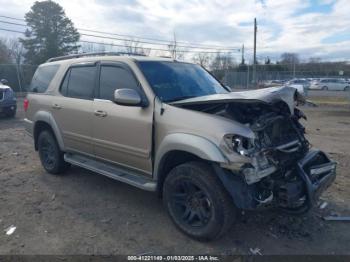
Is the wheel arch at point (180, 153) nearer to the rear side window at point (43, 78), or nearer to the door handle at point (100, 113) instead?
the door handle at point (100, 113)

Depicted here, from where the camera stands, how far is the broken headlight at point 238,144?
11.2 ft

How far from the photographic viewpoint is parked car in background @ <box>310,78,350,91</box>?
135 ft

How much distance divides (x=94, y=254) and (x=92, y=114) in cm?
207

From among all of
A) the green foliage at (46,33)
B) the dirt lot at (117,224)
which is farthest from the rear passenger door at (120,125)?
the green foliage at (46,33)

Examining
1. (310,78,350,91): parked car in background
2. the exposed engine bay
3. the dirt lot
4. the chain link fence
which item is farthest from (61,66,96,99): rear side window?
(310,78,350,91): parked car in background

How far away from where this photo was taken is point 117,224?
4.23 meters

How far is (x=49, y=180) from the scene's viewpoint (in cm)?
588

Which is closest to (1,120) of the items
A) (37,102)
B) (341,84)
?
(37,102)

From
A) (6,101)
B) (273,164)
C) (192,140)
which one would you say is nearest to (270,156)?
(273,164)

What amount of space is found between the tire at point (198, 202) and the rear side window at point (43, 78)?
3257 mm

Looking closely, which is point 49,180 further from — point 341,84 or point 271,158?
point 341,84

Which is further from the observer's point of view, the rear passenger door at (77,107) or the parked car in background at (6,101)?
the parked car in background at (6,101)

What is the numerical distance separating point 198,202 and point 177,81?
5.61 feet

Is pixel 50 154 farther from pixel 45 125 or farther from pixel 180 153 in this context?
pixel 180 153
